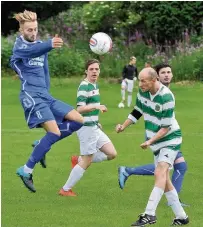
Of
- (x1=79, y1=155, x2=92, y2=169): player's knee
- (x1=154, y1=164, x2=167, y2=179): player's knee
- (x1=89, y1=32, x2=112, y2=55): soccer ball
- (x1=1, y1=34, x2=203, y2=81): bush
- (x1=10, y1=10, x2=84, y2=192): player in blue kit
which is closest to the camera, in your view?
(x1=154, y1=164, x2=167, y2=179): player's knee

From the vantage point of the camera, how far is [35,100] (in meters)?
11.8

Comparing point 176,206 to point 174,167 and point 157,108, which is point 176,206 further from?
point 174,167

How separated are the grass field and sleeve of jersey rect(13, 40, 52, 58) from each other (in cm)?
197

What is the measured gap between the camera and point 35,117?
11.7 meters

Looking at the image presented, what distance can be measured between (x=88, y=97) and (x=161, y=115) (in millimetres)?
2255

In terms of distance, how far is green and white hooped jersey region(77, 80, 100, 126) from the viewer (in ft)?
39.4

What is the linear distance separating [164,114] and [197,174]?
4043 millimetres

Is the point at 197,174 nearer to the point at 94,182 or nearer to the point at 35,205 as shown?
the point at 94,182

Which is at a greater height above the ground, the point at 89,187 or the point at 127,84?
the point at 89,187

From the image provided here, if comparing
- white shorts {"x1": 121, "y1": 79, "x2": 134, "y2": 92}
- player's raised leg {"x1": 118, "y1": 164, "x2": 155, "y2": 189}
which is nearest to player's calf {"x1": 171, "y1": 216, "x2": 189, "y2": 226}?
player's raised leg {"x1": 118, "y1": 164, "x2": 155, "y2": 189}

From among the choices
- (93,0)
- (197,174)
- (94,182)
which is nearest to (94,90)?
(94,182)

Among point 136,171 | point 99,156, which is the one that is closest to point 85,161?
point 99,156

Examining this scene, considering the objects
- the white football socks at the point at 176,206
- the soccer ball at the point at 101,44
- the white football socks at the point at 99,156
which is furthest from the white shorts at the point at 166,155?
the soccer ball at the point at 101,44

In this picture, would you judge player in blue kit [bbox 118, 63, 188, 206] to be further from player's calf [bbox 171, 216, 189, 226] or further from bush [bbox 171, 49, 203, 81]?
bush [bbox 171, 49, 203, 81]
